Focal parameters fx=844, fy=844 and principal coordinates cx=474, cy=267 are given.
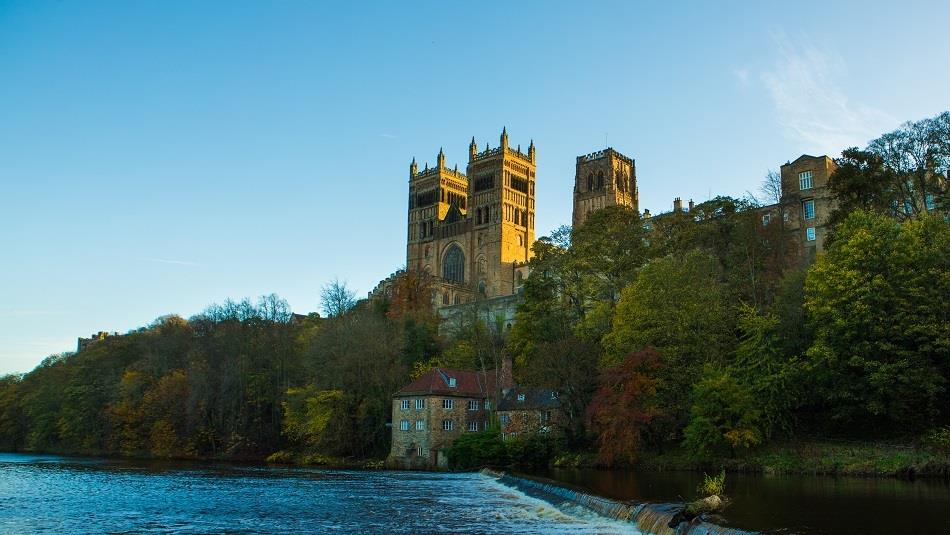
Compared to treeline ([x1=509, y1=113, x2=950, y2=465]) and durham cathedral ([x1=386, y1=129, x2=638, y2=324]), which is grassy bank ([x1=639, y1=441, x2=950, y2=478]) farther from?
durham cathedral ([x1=386, y1=129, x2=638, y2=324])

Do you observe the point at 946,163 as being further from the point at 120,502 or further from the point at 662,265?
the point at 120,502

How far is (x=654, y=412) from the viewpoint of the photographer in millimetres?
45031

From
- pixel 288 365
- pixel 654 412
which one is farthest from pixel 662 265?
pixel 288 365

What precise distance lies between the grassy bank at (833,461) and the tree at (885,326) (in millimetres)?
1745

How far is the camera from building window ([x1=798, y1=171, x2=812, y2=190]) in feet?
211

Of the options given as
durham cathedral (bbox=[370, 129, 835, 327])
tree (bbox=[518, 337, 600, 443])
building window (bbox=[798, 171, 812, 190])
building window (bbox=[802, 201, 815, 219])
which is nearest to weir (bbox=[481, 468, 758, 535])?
tree (bbox=[518, 337, 600, 443])

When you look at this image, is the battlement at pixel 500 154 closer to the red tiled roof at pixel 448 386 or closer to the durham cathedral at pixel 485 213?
the durham cathedral at pixel 485 213

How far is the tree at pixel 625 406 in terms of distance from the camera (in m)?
44.6

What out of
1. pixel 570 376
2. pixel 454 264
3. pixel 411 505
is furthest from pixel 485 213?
pixel 411 505

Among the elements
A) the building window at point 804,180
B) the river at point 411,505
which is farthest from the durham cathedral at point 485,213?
the river at point 411,505

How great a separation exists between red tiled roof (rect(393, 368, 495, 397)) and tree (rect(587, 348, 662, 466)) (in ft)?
44.7

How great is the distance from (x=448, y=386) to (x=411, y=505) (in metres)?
27.1

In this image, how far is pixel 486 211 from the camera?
129m

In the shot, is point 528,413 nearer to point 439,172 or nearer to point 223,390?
point 223,390
